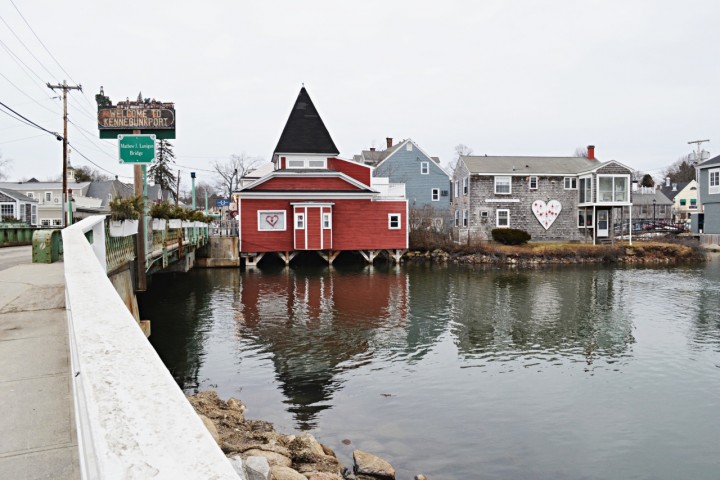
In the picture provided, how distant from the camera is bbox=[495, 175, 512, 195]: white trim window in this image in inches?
1800

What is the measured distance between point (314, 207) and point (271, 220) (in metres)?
3.03

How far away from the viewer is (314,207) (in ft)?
116

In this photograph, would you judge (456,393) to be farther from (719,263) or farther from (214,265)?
(719,263)

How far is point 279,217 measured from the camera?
117 feet

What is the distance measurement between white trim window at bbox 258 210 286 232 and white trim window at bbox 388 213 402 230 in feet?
24.6

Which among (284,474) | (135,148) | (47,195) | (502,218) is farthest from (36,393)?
(47,195)

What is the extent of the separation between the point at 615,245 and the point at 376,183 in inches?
795

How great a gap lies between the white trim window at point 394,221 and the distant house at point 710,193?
3088cm

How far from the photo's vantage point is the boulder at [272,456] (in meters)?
6.77

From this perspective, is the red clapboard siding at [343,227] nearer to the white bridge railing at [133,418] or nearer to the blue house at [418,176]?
the blue house at [418,176]

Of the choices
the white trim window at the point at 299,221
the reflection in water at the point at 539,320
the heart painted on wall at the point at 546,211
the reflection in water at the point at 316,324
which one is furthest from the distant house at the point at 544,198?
the reflection in water at the point at 316,324

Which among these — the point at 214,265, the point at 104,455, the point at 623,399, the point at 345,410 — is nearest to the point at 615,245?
the point at 214,265

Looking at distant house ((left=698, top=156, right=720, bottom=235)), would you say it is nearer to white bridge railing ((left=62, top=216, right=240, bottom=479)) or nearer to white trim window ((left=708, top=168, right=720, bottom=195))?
white trim window ((left=708, top=168, right=720, bottom=195))

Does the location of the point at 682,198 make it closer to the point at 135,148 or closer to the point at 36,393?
the point at 135,148
